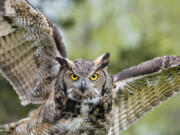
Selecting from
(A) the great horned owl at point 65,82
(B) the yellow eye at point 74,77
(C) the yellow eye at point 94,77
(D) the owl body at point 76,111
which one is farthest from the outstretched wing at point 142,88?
(B) the yellow eye at point 74,77

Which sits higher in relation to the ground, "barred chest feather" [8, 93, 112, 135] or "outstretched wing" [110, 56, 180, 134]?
"outstretched wing" [110, 56, 180, 134]

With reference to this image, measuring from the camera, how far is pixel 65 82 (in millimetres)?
6238

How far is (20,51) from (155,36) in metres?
3.41

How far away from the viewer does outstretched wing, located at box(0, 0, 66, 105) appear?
6343mm

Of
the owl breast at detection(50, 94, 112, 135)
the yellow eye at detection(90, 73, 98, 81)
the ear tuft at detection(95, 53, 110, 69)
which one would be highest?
the ear tuft at detection(95, 53, 110, 69)

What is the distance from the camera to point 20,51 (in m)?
6.76

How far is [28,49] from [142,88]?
1.78 meters

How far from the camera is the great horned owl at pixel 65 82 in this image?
20.5 ft

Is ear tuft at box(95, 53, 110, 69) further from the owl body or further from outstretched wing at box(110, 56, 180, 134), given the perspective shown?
outstretched wing at box(110, 56, 180, 134)

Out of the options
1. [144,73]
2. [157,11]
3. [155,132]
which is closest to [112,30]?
[157,11]

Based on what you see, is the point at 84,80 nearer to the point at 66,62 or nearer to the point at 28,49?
the point at 66,62

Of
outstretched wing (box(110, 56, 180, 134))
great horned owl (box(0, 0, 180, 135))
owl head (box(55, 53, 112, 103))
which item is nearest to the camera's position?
owl head (box(55, 53, 112, 103))

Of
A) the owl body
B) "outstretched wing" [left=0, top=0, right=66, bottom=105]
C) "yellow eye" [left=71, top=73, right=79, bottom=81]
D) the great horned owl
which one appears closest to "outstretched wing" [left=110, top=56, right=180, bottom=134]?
the great horned owl

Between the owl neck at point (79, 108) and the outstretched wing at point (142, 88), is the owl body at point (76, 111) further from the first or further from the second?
the outstretched wing at point (142, 88)
